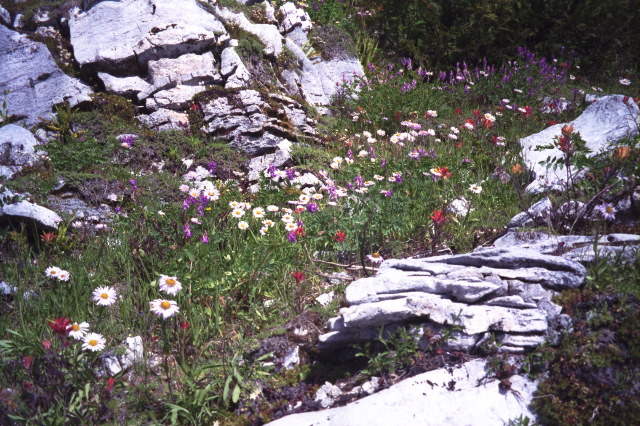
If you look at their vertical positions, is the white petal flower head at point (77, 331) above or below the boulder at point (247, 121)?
above

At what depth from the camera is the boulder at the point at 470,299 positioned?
105 inches

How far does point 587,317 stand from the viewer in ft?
8.41

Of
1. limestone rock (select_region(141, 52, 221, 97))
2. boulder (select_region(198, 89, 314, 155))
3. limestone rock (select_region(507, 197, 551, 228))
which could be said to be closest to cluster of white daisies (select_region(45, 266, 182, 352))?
limestone rock (select_region(507, 197, 551, 228))

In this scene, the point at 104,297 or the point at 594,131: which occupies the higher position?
the point at 594,131

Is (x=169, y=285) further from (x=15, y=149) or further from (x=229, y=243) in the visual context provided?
(x=15, y=149)

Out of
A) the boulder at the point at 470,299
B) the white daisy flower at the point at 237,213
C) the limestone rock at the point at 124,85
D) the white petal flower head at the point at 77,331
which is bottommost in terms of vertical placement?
the white daisy flower at the point at 237,213

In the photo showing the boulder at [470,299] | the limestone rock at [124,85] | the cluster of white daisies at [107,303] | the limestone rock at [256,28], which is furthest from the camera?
the limestone rock at [256,28]

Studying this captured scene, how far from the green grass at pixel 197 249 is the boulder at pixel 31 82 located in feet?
1.84

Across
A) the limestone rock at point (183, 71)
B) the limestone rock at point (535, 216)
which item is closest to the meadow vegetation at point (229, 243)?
the limestone rock at point (535, 216)

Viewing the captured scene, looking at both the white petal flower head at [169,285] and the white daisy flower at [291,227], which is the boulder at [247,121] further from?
the white petal flower head at [169,285]

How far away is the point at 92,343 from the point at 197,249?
0.99 metres

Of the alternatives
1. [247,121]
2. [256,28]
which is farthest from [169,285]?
[256,28]

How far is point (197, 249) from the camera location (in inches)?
142

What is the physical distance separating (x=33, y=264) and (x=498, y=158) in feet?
17.1
